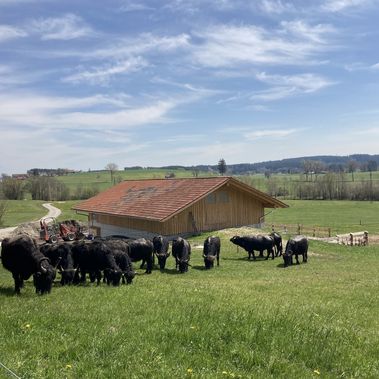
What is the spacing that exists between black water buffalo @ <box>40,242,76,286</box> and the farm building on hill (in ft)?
52.5

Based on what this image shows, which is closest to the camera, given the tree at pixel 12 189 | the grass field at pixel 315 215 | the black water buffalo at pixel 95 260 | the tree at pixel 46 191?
the black water buffalo at pixel 95 260

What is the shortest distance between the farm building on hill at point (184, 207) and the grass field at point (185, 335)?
74.3 ft

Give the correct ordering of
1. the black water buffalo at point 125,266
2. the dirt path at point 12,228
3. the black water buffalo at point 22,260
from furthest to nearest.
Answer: the dirt path at point 12,228 < the black water buffalo at point 125,266 < the black water buffalo at point 22,260

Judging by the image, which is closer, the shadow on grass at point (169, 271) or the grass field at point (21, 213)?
the shadow on grass at point (169, 271)

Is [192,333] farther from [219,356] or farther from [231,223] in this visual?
[231,223]

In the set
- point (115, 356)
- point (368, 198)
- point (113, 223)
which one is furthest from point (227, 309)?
point (368, 198)

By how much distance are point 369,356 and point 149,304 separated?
5.00m

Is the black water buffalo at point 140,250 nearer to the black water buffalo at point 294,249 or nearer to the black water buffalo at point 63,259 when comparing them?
the black water buffalo at point 63,259

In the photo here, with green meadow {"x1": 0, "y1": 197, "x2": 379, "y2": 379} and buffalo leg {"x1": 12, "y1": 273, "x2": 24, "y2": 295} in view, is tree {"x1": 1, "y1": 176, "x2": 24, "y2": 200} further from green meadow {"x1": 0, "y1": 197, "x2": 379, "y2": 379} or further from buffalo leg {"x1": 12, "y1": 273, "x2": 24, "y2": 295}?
green meadow {"x1": 0, "y1": 197, "x2": 379, "y2": 379}

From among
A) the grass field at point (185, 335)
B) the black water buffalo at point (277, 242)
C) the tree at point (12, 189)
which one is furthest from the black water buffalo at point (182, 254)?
the tree at point (12, 189)

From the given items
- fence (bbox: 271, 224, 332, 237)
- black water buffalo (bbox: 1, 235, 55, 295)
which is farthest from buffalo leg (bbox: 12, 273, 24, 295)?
fence (bbox: 271, 224, 332, 237)

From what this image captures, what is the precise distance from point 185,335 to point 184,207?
27.6 metres

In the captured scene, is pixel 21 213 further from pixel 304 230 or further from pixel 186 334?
pixel 186 334

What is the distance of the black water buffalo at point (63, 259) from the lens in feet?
55.2
